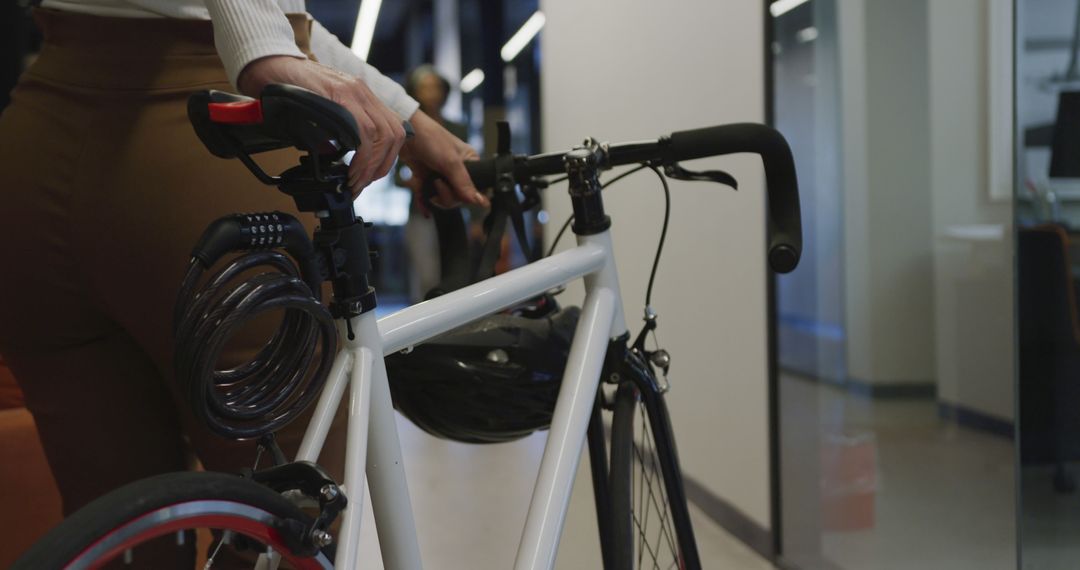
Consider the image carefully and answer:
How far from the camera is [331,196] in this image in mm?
762

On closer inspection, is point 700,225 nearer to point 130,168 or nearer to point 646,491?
point 646,491

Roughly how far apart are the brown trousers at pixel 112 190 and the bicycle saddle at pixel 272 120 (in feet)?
0.40

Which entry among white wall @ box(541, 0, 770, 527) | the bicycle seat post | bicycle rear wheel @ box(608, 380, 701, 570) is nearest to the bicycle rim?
bicycle rear wheel @ box(608, 380, 701, 570)

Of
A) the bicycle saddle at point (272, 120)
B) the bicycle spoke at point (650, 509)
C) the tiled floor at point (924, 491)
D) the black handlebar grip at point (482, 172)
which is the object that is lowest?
the tiled floor at point (924, 491)

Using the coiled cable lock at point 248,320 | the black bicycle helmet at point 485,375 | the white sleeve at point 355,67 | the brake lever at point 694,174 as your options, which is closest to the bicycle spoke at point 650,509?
the black bicycle helmet at point 485,375

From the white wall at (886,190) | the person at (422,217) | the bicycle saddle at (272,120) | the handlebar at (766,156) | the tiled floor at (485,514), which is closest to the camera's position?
the bicycle saddle at (272,120)

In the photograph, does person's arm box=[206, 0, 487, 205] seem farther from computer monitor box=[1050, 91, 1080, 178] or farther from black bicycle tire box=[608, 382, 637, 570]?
computer monitor box=[1050, 91, 1080, 178]

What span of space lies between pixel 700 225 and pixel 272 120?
7.54ft

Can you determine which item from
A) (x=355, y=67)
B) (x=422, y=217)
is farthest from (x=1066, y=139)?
(x=422, y=217)

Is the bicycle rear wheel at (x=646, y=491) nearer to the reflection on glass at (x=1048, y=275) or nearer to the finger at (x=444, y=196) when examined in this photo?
the finger at (x=444, y=196)

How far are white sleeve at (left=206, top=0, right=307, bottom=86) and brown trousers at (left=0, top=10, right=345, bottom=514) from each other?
0.33ft

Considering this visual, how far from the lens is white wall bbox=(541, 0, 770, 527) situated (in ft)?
8.52

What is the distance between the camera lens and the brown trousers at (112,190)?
822 mm

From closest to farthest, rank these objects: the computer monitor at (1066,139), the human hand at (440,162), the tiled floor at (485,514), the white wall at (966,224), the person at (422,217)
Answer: the human hand at (440,162) < the computer monitor at (1066,139) < the white wall at (966,224) < the tiled floor at (485,514) < the person at (422,217)
